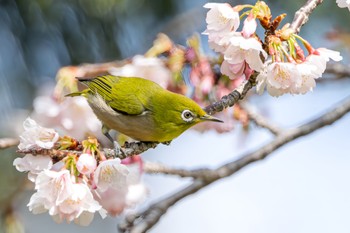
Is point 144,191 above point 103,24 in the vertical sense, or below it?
below

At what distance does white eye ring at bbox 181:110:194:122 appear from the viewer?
142 centimetres

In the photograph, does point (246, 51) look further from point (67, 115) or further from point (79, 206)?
point (67, 115)

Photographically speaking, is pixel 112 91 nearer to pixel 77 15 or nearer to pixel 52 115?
pixel 52 115

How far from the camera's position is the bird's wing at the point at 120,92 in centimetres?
160

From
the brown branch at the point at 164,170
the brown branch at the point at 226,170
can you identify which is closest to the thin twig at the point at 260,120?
the brown branch at the point at 226,170

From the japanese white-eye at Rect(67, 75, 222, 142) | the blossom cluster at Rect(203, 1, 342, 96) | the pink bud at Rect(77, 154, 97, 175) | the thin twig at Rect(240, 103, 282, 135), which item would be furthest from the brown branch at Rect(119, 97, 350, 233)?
the blossom cluster at Rect(203, 1, 342, 96)

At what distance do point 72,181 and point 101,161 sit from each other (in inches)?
2.7

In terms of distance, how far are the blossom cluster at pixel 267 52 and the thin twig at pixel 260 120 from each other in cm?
67

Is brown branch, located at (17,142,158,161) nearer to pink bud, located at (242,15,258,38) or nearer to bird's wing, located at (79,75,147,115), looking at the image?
bird's wing, located at (79,75,147,115)

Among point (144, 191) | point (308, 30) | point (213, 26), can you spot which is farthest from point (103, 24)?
point (213, 26)

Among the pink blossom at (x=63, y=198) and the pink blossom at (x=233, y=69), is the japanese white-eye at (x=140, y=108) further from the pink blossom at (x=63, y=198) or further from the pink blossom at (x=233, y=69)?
the pink blossom at (x=63, y=198)

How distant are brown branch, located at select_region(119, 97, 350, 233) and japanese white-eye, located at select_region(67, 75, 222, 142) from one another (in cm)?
21

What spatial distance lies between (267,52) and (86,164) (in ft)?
1.30

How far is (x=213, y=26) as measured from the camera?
4.24 ft
